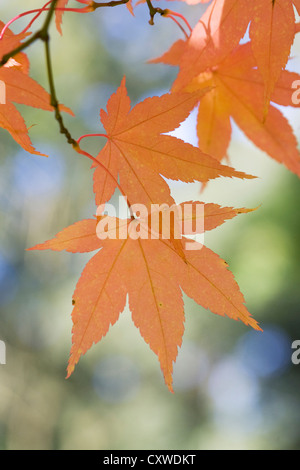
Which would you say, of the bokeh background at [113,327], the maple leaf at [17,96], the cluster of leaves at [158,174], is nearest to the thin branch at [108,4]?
the cluster of leaves at [158,174]

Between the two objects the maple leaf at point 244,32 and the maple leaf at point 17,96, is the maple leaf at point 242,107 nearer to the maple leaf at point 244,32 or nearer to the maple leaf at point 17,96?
the maple leaf at point 244,32

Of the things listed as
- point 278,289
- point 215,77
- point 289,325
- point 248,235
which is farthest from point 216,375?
point 215,77

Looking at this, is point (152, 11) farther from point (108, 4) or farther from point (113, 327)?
point (113, 327)

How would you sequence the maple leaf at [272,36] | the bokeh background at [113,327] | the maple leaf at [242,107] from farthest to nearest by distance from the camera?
the bokeh background at [113,327] < the maple leaf at [242,107] < the maple leaf at [272,36]

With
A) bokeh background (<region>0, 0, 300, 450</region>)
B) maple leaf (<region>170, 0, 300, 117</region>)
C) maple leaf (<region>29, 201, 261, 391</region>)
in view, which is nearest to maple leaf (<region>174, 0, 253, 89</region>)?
maple leaf (<region>170, 0, 300, 117</region>)

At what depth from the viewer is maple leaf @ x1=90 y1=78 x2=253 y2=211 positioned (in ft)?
1.43

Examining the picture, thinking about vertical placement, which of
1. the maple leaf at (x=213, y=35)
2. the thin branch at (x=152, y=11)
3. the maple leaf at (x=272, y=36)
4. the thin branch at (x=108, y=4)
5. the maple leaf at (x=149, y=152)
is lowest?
the maple leaf at (x=149, y=152)

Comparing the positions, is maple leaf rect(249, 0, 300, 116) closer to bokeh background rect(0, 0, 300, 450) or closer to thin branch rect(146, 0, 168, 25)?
thin branch rect(146, 0, 168, 25)

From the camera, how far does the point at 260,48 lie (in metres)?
0.41

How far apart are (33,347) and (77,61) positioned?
11.3 ft

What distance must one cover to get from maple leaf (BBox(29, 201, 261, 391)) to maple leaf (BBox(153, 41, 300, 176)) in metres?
0.19

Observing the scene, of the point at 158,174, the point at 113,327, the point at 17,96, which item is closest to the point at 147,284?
the point at 158,174

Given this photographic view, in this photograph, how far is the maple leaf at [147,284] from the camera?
0.48 meters

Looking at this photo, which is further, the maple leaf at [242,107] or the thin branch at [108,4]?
the maple leaf at [242,107]
